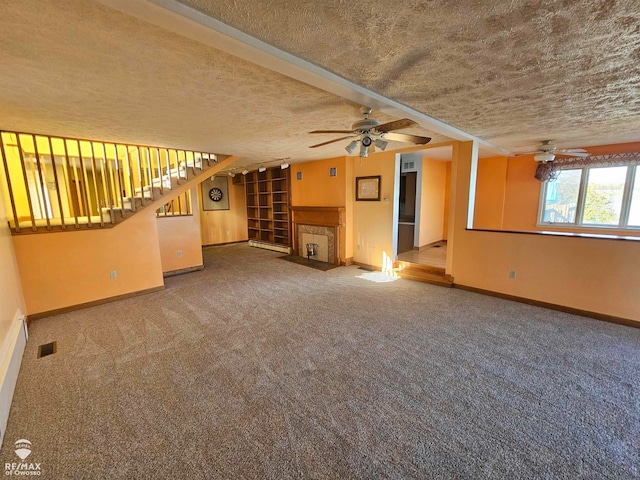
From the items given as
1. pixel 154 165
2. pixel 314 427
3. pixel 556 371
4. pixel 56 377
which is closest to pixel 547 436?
pixel 556 371

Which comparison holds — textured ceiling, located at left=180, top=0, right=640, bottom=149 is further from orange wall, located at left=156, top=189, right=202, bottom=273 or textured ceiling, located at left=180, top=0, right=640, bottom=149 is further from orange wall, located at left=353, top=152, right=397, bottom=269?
orange wall, located at left=156, top=189, right=202, bottom=273

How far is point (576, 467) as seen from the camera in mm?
1435

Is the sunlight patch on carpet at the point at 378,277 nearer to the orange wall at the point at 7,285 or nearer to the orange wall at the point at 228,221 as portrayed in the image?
the orange wall at the point at 7,285

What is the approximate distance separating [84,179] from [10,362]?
90.6 inches

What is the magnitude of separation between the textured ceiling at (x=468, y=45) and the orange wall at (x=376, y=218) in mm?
2603

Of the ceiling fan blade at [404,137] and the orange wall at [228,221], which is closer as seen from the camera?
the ceiling fan blade at [404,137]

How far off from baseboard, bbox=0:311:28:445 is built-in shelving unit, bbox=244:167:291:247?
514cm

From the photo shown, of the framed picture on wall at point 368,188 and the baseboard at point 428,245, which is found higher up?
the framed picture on wall at point 368,188

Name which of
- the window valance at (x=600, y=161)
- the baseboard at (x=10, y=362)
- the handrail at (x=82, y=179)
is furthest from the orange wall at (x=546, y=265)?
the baseboard at (x=10, y=362)

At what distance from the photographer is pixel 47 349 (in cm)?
267

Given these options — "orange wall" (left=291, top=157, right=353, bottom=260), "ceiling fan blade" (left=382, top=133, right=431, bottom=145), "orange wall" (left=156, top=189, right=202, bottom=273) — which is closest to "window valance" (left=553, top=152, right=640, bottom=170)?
"orange wall" (left=291, top=157, right=353, bottom=260)

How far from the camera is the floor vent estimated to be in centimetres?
259

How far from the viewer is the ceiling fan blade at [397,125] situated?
224cm

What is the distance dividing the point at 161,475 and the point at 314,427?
34.3 inches
